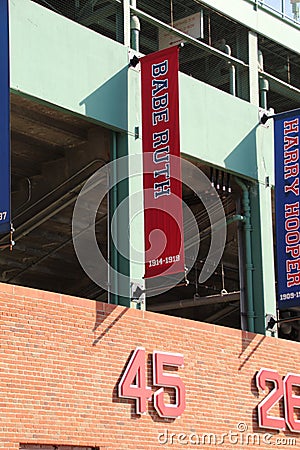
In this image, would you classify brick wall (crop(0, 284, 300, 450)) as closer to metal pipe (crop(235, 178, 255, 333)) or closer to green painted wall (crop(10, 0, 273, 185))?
metal pipe (crop(235, 178, 255, 333))

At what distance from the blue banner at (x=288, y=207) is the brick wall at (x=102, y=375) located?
1.59m

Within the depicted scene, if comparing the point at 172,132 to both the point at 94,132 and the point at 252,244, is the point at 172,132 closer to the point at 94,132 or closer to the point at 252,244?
the point at 94,132

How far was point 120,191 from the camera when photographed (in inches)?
811

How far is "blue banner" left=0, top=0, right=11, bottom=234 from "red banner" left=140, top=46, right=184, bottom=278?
387 cm

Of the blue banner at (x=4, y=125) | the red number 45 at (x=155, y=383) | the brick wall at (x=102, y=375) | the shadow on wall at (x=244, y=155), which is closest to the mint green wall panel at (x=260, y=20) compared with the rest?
the shadow on wall at (x=244, y=155)

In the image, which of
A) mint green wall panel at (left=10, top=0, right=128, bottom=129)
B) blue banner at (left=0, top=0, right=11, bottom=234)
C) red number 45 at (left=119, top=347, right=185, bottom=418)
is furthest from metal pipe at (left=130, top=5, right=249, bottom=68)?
red number 45 at (left=119, top=347, right=185, bottom=418)

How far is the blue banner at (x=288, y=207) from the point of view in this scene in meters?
23.0

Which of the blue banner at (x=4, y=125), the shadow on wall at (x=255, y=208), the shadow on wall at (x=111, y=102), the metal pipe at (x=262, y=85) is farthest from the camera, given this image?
the metal pipe at (x=262, y=85)

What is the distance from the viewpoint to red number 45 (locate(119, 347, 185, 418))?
731 inches

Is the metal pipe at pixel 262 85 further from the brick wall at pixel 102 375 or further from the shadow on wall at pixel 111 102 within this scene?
the brick wall at pixel 102 375

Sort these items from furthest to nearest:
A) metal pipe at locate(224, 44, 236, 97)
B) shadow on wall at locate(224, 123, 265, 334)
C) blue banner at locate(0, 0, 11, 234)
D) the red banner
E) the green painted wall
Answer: metal pipe at locate(224, 44, 236, 97) < shadow on wall at locate(224, 123, 265, 334) < the red banner < the green painted wall < blue banner at locate(0, 0, 11, 234)

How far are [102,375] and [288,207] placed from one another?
7129mm

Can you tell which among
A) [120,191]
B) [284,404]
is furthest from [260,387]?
[120,191]

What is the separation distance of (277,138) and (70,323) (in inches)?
320
